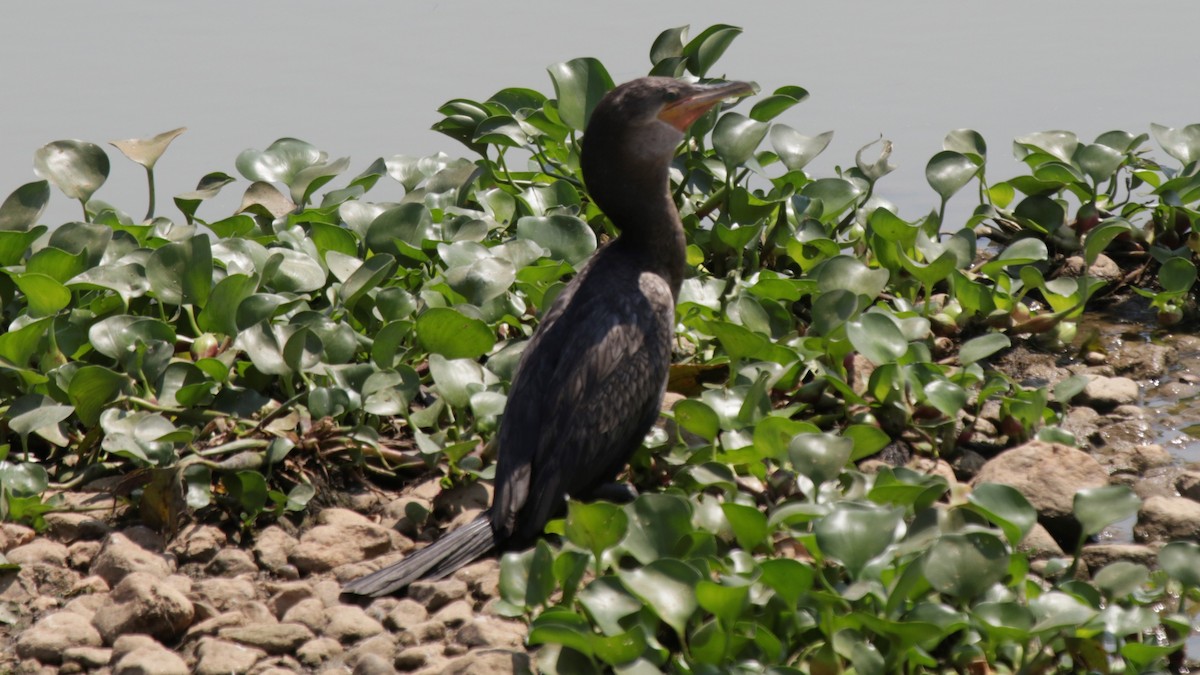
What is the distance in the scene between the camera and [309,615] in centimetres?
347

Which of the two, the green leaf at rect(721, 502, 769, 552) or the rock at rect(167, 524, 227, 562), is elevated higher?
the green leaf at rect(721, 502, 769, 552)

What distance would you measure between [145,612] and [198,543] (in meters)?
0.41

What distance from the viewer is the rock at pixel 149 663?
10.6ft

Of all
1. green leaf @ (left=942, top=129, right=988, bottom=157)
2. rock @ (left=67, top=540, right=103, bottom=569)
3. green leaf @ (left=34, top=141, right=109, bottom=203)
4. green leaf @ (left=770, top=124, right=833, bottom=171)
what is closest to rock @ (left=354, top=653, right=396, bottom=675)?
rock @ (left=67, top=540, right=103, bottom=569)

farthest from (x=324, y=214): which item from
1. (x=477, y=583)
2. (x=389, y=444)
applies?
(x=477, y=583)

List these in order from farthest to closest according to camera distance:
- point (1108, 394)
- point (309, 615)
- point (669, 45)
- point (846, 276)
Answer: point (669, 45) < point (846, 276) < point (1108, 394) < point (309, 615)

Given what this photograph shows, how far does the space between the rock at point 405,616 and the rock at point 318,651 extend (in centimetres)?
14

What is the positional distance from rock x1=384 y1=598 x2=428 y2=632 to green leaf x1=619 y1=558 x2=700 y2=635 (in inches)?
26.1

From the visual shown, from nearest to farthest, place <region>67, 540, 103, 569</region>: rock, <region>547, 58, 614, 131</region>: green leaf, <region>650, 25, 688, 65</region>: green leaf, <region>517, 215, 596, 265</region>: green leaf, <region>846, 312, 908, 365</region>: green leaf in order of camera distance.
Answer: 1. <region>67, 540, 103, 569</region>: rock
2. <region>846, 312, 908, 365</region>: green leaf
3. <region>517, 215, 596, 265</region>: green leaf
4. <region>547, 58, 614, 131</region>: green leaf
5. <region>650, 25, 688, 65</region>: green leaf

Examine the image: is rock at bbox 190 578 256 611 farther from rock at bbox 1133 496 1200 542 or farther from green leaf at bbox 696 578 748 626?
rock at bbox 1133 496 1200 542

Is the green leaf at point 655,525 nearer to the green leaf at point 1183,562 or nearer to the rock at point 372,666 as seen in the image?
the rock at point 372,666

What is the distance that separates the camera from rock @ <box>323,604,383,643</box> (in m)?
3.41

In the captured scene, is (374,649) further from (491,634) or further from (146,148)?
(146,148)

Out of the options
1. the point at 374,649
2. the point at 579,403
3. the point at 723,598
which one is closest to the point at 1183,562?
the point at 723,598
